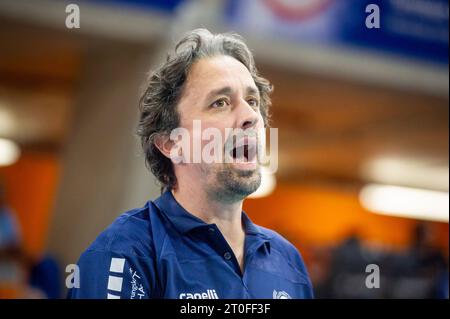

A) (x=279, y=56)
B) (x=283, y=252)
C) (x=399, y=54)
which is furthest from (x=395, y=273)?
(x=283, y=252)

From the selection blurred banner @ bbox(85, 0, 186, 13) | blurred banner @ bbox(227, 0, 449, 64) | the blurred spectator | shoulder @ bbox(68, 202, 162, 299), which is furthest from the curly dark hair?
blurred banner @ bbox(85, 0, 186, 13)

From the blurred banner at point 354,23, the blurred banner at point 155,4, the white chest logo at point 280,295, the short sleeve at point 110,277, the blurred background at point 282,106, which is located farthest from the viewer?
the blurred banner at point 155,4

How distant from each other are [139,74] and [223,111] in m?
0.25

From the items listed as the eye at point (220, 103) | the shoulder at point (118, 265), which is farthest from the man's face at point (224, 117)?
the shoulder at point (118, 265)

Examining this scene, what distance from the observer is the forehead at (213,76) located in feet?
2.94

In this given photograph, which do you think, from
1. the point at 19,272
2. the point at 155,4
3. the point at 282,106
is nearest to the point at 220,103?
the point at 19,272

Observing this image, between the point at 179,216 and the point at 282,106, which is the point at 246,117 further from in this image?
the point at 282,106

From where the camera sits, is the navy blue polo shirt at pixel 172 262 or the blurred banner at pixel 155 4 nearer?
the navy blue polo shirt at pixel 172 262

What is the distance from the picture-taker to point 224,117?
88 centimetres

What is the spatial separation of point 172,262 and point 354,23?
83 cm

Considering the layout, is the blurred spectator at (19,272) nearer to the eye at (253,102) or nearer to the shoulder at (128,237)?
the shoulder at (128,237)

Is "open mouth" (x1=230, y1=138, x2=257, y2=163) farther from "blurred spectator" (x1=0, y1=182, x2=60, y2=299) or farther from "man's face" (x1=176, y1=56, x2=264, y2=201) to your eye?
"blurred spectator" (x1=0, y1=182, x2=60, y2=299)

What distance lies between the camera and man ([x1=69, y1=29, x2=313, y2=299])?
87 cm

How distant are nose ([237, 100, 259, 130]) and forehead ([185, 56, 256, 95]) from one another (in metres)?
0.03
